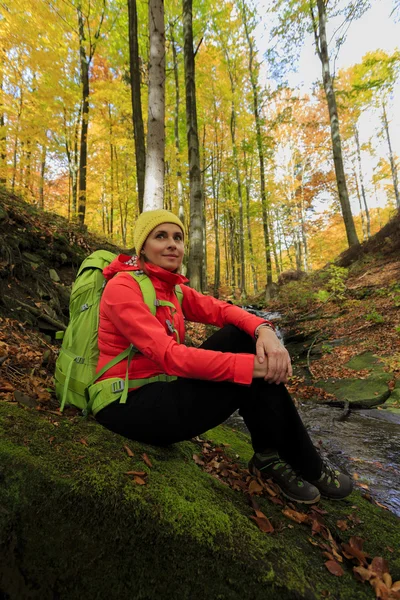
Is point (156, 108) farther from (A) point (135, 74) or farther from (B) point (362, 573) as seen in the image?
(B) point (362, 573)

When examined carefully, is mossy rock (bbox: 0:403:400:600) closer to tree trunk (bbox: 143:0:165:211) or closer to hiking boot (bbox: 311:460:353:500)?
hiking boot (bbox: 311:460:353:500)

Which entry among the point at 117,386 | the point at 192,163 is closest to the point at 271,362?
the point at 117,386

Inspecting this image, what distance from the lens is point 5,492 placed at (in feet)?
4.67

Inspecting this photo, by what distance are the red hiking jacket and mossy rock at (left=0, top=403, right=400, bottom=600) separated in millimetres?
632

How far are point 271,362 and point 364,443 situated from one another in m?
2.78

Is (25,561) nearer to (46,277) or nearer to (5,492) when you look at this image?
(5,492)

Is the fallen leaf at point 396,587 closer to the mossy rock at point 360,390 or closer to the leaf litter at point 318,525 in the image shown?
the leaf litter at point 318,525

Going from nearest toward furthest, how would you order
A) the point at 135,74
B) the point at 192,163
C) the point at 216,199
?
the point at 135,74 < the point at 192,163 < the point at 216,199

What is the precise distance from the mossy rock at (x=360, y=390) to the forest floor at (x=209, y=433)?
0.12 metres

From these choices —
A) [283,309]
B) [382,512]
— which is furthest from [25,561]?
[283,309]

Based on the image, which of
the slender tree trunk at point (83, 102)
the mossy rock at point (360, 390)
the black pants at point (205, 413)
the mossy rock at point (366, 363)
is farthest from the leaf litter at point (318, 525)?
the slender tree trunk at point (83, 102)

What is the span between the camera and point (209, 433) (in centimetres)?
323

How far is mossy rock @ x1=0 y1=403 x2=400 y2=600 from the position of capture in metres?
1.36

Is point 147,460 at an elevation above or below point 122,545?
above
